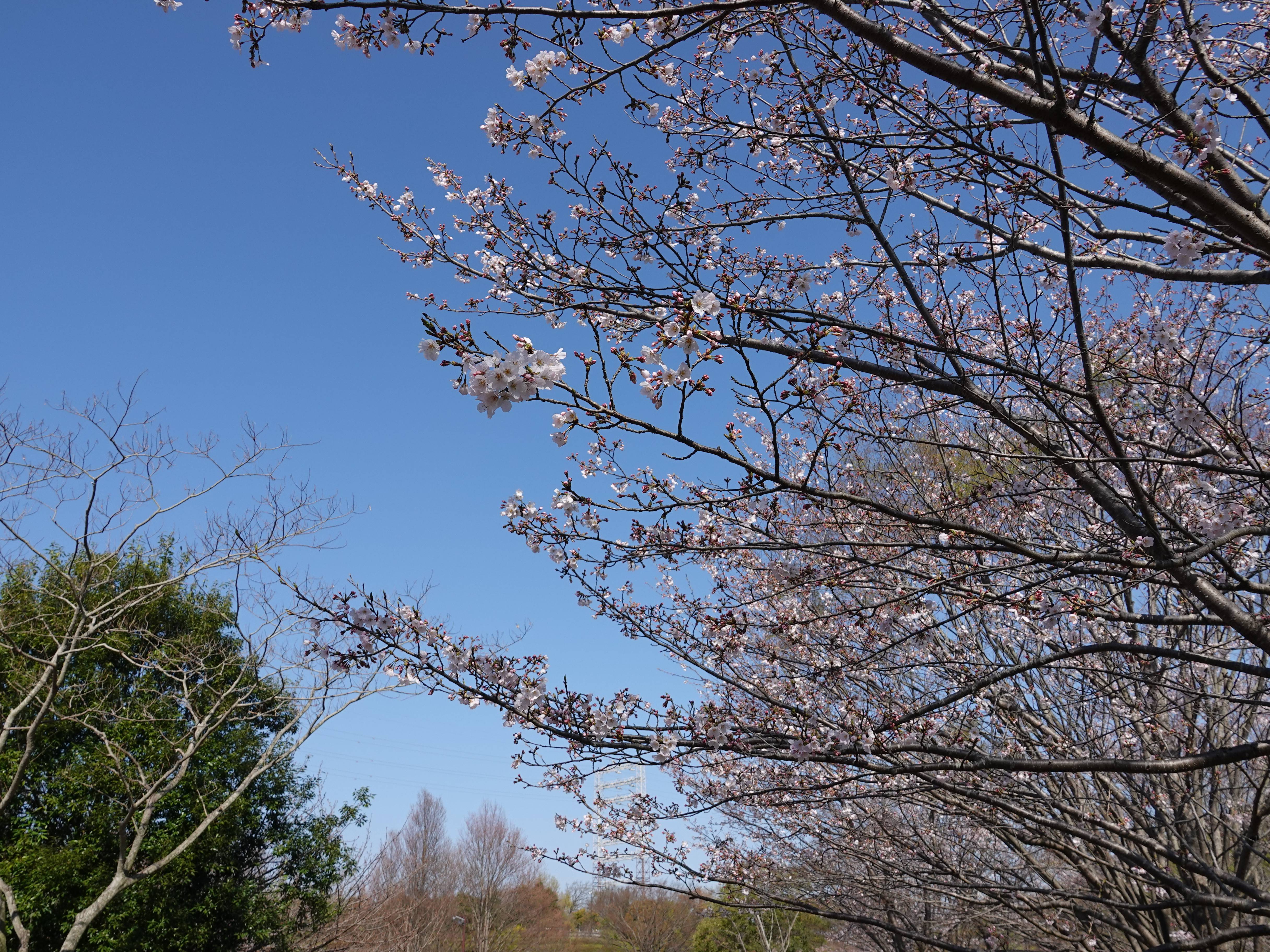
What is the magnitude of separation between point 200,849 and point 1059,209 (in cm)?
1224

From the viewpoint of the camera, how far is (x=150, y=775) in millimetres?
9359

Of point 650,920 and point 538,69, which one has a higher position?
point 538,69

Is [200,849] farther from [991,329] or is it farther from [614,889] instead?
[614,889]

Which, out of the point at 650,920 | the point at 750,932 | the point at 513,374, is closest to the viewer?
the point at 513,374

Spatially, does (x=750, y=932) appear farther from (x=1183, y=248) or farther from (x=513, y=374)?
(x=513, y=374)

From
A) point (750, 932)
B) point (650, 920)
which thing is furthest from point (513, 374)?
point (650, 920)

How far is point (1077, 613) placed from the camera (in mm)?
2750

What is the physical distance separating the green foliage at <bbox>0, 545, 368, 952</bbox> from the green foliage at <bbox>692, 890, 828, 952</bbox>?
359 inches

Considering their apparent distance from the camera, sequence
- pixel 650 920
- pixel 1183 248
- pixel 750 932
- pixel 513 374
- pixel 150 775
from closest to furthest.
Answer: pixel 513 374
pixel 1183 248
pixel 150 775
pixel 750 932
pixel 650 920

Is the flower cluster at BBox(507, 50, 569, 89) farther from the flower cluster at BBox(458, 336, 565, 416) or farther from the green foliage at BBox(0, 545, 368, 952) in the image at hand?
the green foliage at BBox(0, 545, 368, 952)

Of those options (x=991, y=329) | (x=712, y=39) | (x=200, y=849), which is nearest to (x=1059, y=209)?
(x=712, y=39)

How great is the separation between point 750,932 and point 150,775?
17.2 metres

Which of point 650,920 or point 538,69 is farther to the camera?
point 650,920

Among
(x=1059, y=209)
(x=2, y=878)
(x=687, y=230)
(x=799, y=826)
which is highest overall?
(x=687, y=230)
